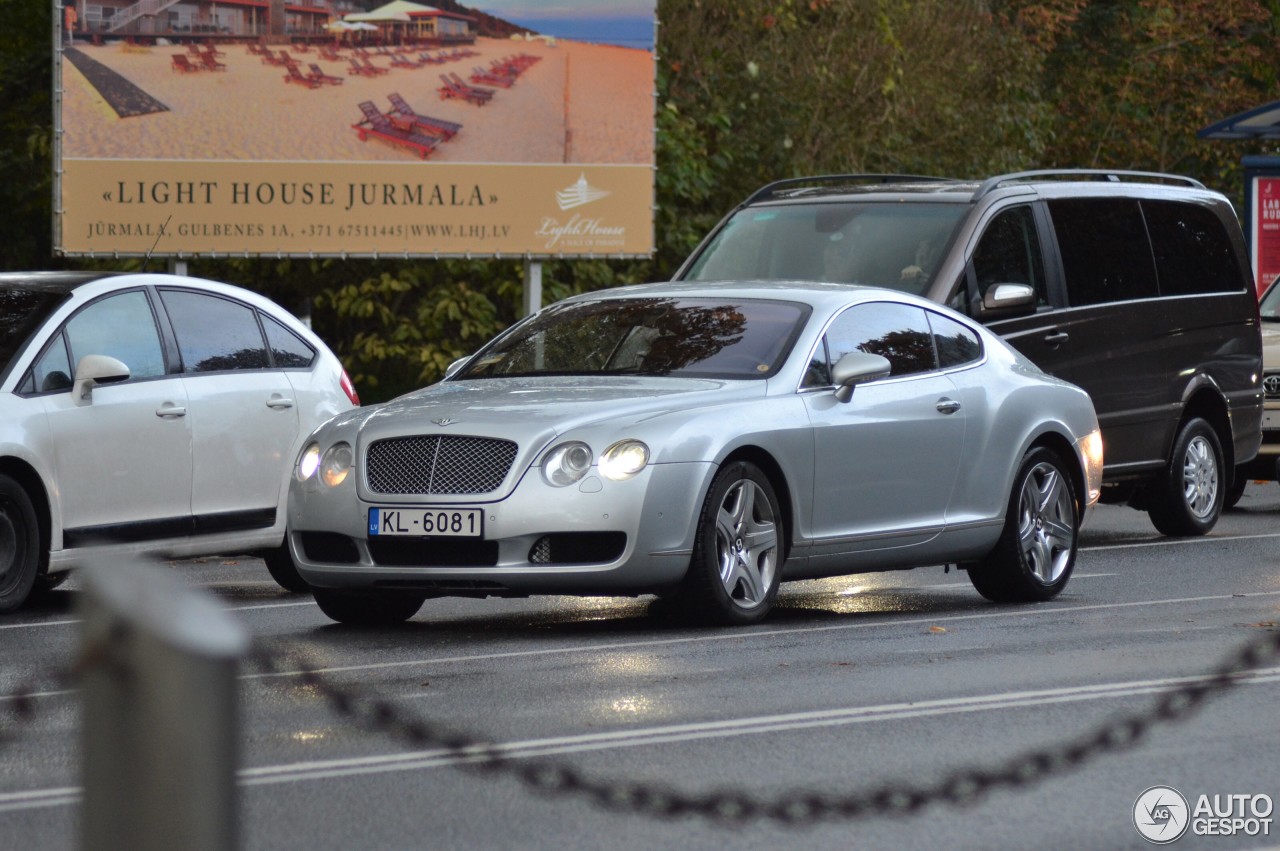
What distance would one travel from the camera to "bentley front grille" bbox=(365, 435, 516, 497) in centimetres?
892

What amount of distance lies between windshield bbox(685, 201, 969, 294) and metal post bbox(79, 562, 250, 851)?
10670mm

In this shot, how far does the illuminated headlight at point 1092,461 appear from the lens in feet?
36.9

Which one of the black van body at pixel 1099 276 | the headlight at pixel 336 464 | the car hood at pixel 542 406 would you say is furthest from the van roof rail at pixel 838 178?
the headlight at pixel 336 464

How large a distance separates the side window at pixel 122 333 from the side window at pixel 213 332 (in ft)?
0.47

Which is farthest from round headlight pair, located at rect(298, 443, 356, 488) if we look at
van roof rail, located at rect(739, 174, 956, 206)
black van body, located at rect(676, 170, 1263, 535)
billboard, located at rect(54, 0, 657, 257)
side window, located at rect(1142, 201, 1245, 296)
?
billboard, located at rect(54, 0, 657, 257)

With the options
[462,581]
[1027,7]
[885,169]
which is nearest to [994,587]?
[462,581]

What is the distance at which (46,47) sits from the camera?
2670 cm

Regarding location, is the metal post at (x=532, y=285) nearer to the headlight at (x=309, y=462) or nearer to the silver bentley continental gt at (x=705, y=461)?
the silver bentley continental gt at (x=705, y=461)

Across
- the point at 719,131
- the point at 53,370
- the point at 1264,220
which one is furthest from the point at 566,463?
the point at 719,131

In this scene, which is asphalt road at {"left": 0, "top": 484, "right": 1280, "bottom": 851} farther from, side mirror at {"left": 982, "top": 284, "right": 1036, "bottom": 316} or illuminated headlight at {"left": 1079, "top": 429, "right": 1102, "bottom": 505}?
side mirror at {"left": 982, "top": 284, "right": 1036, "bottom": 316}

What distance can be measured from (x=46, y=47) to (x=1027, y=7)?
14152 mm

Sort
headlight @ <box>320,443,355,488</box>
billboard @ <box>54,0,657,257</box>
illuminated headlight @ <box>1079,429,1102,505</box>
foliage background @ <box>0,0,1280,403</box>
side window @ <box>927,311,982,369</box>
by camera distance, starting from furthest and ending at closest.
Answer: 1. foliage background @ <box>0,0,1280,403</box>
2. billboard @ <box>54,0,657,257</box>
3. illuminated headlight @ <box>1079,429,1102,505</box>
4. side window @ <box>927,311,982,369</box>
5. headlight @ <box>320,443,355,488</box>

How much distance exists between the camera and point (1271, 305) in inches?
725

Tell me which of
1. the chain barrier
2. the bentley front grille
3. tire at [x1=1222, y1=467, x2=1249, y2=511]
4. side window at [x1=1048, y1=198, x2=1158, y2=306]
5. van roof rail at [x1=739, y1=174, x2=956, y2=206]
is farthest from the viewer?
tire at [x1=1222, y1=467, x2=1249, y2=511]
